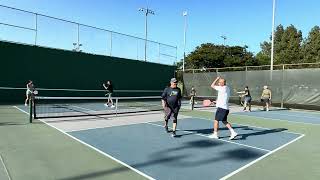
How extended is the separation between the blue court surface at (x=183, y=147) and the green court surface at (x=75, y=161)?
Answer: 0.28 m

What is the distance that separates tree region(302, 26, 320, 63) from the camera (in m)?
56.8

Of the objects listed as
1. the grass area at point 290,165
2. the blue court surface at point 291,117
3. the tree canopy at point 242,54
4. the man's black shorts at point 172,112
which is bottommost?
the grass area at point 290,165

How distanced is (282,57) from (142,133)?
2236 inches

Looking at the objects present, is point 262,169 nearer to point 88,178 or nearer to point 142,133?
point 88,178

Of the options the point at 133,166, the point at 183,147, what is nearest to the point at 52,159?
the point at 133,166

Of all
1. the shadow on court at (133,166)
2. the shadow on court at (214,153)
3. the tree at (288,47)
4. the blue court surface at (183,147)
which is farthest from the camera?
the tree at (288,47)

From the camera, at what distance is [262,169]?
7.25 m

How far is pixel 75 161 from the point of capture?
720cm

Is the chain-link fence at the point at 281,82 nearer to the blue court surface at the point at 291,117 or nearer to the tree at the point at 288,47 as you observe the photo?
the blue court surface at the point at 291,117

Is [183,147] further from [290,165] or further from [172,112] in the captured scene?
[290,165]

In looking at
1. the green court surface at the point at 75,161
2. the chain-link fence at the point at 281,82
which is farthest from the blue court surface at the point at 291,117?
the green court surface at the point at 75,161

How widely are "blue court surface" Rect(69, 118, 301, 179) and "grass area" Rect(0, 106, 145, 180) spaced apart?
12.8 inches

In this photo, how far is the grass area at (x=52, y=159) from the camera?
6.26 metres

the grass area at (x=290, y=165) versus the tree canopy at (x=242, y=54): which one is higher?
the tree canopy at (x=242, y=54)
